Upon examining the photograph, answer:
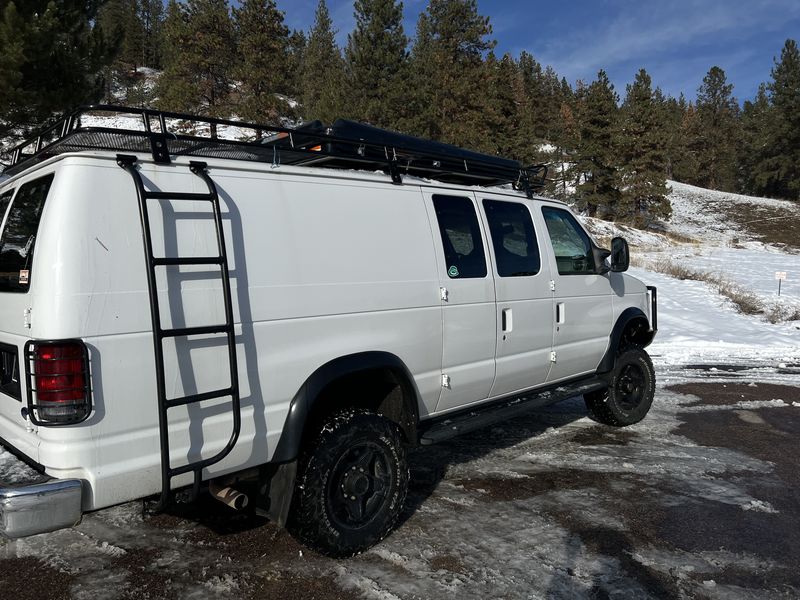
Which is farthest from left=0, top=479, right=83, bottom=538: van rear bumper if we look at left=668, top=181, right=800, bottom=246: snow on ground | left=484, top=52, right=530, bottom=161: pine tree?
left=668, top=181, right=800, bottom=246: snow on ground

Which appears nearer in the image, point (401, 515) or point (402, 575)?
point (402, 575)

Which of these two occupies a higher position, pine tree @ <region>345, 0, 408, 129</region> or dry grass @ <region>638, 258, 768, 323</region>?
pine tree @ <region>345, 0, 408, 129</region>

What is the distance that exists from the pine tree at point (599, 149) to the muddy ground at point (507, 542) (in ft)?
123

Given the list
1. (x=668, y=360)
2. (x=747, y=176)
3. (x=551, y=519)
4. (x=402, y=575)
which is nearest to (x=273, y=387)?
(x=402, y=575)

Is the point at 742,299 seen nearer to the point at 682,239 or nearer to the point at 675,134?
the point at 682,239

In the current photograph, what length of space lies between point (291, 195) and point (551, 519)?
264cm

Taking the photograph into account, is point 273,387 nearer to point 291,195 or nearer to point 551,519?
point 291,195

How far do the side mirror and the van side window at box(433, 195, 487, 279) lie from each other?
68.2 inches

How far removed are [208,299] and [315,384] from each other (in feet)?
2.46

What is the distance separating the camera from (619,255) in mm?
5512

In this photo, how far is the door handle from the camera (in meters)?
4.50

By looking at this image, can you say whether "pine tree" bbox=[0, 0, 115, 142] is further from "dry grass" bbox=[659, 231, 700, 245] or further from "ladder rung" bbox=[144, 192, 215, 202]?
"dry grass" bbox=[659, 231, 700, 245]

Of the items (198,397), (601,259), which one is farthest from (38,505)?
(601,259)

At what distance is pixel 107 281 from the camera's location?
2566 mm
